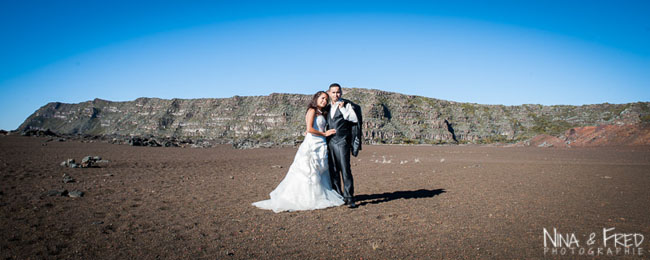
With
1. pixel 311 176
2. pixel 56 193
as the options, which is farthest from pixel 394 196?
pixel 56 193

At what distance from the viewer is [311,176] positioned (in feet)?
22.5

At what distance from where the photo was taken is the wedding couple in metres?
6.82

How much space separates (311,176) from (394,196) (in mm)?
2885

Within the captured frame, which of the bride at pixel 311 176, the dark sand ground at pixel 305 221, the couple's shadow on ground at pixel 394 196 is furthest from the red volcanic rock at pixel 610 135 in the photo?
the bride at pixel 311 176

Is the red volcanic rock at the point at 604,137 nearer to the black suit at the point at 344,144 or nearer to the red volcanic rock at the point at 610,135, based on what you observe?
the red volcanic rock at the point at 610,135

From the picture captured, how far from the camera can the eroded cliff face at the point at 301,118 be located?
91.4 metres

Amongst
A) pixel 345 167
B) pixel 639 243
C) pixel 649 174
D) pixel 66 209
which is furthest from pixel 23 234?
pixel 649 174

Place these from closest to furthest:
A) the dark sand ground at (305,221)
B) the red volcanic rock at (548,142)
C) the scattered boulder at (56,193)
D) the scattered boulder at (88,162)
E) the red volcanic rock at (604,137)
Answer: the dark sand ground at (305,221) < the scattered boulder at (56,193) < the scattered boulder at (88,162) < the red volcanic rock at (604,137) < the red volcanic rock at (548,142)

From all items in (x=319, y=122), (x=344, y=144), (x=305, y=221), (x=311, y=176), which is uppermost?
(x=319, y=122)

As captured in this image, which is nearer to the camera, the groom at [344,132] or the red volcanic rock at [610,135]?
the groom at [344,132]

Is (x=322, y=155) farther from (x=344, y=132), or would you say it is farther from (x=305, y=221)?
(x=305, y=221)

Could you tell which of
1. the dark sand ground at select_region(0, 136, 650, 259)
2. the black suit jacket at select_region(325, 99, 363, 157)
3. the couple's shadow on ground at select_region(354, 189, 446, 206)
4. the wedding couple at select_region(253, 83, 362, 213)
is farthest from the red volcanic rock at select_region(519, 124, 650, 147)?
the wedding couple at select_region(253, 83, 362, 213)

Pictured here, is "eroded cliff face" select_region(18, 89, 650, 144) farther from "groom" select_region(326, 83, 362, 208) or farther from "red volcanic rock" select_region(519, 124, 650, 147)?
"groom" select_region(326, 83, 362, 208)

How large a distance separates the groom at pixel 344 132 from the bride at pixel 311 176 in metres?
0.18
